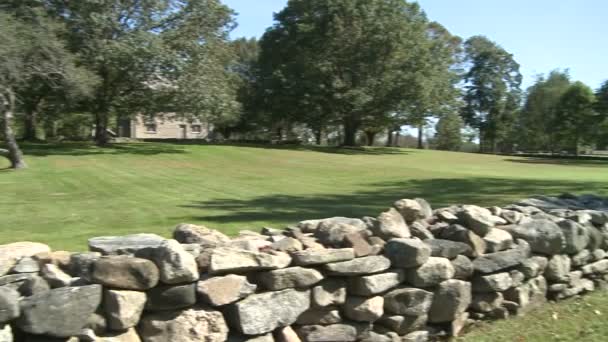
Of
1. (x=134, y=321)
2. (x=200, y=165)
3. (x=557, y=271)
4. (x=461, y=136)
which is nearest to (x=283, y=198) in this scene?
(x=557, y=271)

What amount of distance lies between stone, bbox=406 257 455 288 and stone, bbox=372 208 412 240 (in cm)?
35

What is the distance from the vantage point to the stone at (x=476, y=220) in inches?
227

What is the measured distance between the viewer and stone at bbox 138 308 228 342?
3922 mm

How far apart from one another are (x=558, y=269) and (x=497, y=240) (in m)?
1.17

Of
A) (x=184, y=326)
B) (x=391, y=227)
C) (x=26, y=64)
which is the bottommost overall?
(x=184, y=326)

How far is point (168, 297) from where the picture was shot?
154 inches

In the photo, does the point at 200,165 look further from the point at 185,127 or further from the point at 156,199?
the point at 185,127

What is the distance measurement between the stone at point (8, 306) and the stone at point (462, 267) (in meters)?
3.61

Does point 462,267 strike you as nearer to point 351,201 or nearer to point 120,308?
point 120,308

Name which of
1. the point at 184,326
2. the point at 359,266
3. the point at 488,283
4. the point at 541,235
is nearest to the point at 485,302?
the point at 488,283

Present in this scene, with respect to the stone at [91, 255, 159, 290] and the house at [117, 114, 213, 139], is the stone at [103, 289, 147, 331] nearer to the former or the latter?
the stone at [91, 255, 159, 290]

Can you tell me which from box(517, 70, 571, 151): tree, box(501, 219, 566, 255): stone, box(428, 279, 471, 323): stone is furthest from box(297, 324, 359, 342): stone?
box(517, 70, 571, 151): tree

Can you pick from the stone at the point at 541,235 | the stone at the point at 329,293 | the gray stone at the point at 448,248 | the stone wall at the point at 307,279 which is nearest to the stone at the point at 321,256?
the stone wall at the point at 307,279

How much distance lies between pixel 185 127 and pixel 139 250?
76.2 meters
